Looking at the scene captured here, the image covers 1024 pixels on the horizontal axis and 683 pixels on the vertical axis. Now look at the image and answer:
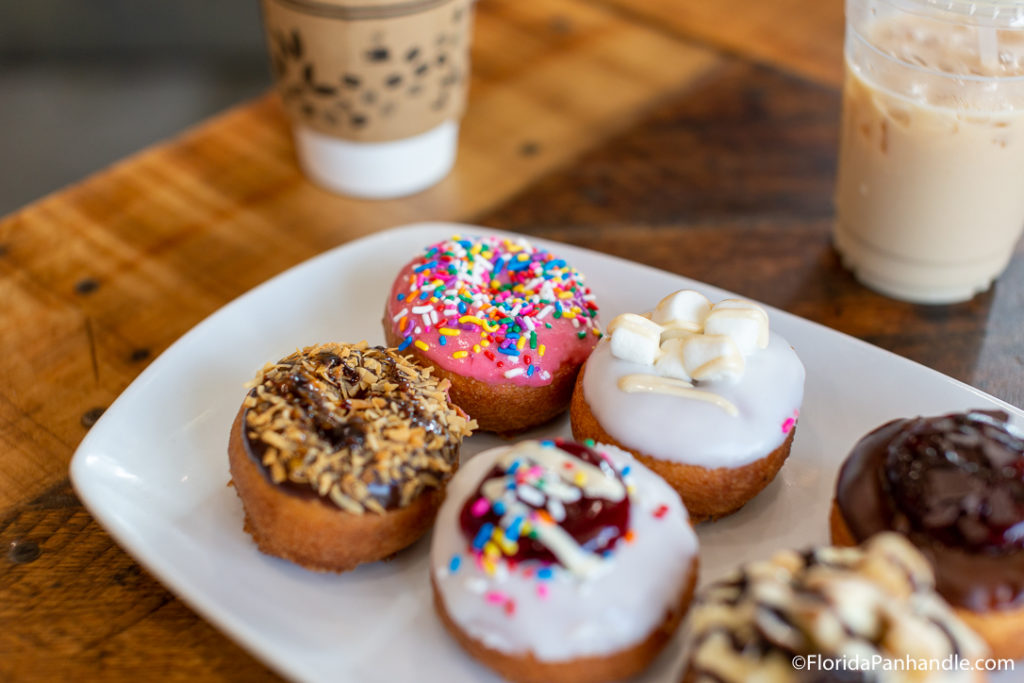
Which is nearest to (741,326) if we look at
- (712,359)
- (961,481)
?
(712,359)

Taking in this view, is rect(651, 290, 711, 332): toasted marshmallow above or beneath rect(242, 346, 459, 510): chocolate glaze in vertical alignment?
above

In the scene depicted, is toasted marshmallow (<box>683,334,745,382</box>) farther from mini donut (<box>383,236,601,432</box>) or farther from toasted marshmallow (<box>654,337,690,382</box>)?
mini donut (<box>383,236,601,432</box>)

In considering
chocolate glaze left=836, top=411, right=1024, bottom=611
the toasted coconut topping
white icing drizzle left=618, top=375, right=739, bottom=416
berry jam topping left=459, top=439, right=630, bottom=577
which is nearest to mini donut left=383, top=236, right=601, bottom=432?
the toasted coconut topping

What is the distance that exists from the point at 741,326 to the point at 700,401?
0.16 meters

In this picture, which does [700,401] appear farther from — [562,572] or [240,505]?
[240,505]

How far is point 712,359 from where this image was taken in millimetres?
1508

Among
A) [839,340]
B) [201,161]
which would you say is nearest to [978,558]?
[839,340]

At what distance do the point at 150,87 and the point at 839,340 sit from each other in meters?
3.07

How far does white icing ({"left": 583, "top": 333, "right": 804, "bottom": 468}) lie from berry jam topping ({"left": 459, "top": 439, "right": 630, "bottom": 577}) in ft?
0.45

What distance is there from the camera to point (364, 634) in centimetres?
139

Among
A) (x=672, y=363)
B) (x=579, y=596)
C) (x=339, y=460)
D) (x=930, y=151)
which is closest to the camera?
(x=579, y=596)

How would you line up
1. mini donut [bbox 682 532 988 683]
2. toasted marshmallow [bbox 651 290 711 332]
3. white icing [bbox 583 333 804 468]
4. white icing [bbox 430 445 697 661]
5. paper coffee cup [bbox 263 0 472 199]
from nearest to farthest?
mini donut [bbox 682 532 988 683], white icing [bbox 430 445 697 661], white icing [bbox 583 333 804 468], toasted marshmallow [bbox 651 290 711 332], paper coffee cup [bbox 263 0 472 199]

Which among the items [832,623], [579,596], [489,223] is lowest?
[489,223]

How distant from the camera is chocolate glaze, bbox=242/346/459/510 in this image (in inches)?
55.9
